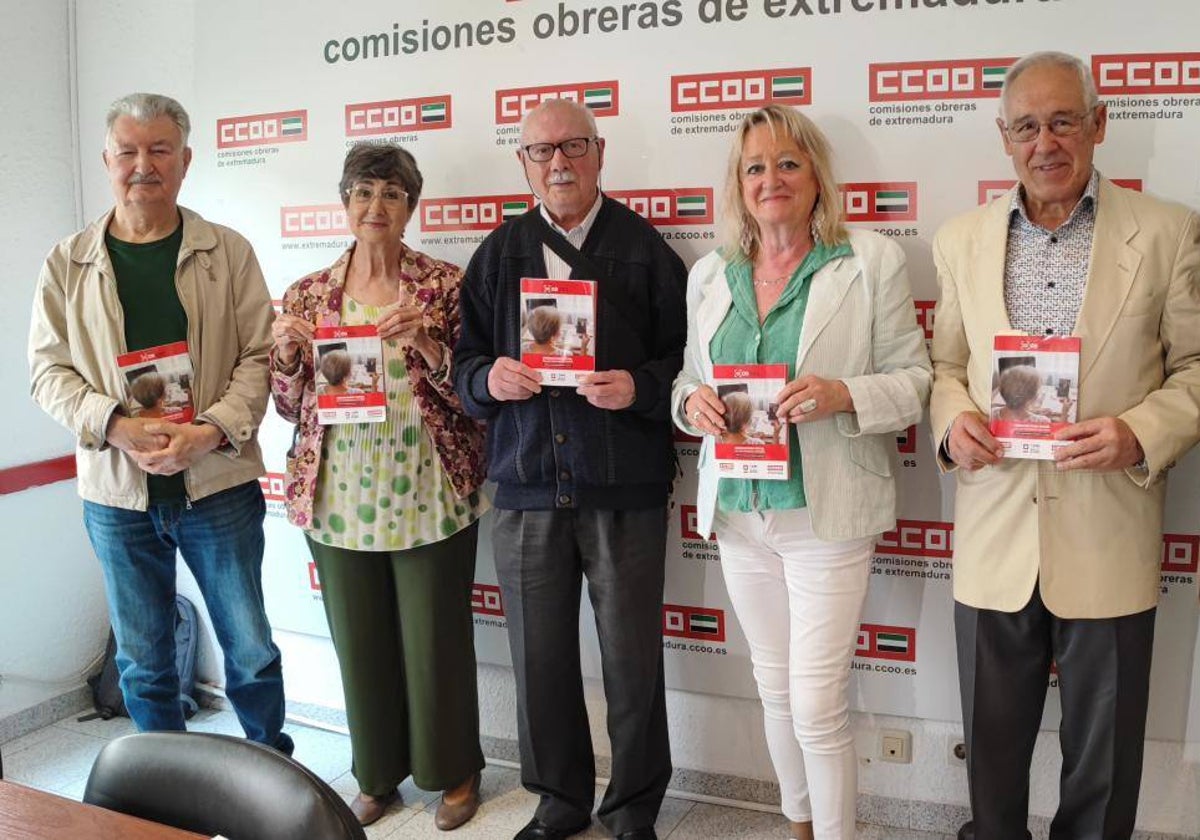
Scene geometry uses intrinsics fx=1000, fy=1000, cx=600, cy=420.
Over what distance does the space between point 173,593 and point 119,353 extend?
0.76 metres

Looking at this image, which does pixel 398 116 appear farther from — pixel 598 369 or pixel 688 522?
pixel 688 522

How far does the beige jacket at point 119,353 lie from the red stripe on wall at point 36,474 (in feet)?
3.11

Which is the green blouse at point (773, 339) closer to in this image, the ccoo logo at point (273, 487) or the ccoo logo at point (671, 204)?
the ccoo logo at point (671, 204)

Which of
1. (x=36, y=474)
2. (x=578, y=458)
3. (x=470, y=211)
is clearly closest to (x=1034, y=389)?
(x=578, y=458)

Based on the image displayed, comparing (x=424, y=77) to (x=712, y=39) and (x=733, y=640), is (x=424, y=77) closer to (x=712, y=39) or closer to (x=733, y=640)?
(x=712, y=39)

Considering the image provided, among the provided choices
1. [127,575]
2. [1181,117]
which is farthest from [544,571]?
[1181,117]

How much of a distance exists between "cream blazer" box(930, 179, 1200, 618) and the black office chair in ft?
5.04

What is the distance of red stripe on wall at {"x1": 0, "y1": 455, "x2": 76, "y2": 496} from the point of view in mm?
3600

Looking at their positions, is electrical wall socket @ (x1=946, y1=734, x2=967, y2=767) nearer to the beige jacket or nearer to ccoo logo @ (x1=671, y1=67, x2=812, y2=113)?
ccoo logo @ (x1=671, y1=67, x2=812, y2=113)

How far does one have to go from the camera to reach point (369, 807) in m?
2.98

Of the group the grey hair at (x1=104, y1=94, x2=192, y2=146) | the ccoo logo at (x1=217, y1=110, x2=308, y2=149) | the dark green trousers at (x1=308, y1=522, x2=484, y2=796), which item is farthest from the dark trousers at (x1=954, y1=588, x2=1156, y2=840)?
the ccoo logo at (x1=217, y1=110, x2=308, y2=149)

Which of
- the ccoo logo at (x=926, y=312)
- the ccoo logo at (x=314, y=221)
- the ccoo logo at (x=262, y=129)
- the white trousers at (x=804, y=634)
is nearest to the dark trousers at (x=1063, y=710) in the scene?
the white trousers at (x=804, y=634)

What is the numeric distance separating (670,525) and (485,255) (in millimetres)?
977

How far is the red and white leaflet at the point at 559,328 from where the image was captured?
2449mm
